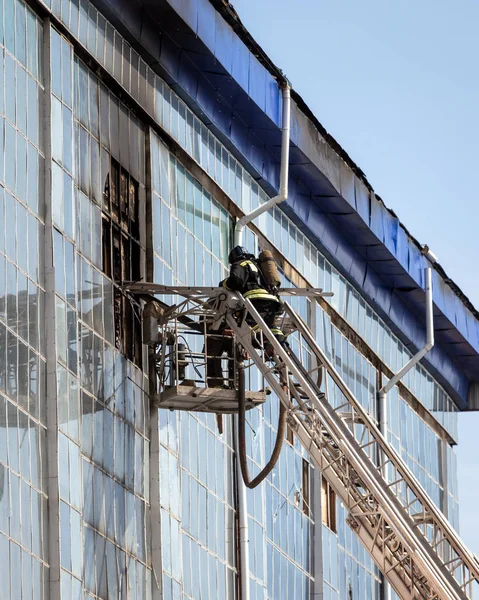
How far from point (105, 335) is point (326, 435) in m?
5.00

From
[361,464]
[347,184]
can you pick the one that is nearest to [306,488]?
[347,184]

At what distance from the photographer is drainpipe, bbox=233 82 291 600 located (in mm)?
34031

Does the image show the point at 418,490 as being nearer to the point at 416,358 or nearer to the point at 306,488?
the point at 306,488

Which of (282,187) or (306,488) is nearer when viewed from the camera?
(282,187)

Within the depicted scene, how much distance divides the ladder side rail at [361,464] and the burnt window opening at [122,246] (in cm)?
180

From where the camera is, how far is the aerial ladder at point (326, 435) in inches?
1184

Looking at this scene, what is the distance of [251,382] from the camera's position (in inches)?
A: 1399

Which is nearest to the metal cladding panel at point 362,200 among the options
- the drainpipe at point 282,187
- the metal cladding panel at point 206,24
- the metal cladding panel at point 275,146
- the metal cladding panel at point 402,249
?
the metal cladding panel at point 275,146

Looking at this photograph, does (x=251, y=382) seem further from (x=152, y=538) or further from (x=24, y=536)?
(x=24, y=536)

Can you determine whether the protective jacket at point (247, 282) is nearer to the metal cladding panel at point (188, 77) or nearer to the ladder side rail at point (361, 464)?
the ladder side rail at point (361, 464)

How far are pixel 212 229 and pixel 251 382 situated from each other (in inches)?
129

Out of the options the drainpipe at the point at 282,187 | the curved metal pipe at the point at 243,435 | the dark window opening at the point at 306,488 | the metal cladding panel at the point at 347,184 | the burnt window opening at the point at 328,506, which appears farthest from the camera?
the metal cladding panel at the point at 347,184

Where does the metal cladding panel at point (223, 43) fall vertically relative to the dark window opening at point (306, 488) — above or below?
above

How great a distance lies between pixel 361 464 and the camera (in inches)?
1190
